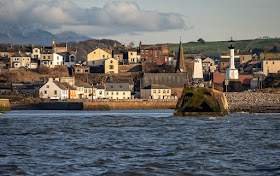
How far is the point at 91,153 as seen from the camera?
28703 mm

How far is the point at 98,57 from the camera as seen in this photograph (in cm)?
15712

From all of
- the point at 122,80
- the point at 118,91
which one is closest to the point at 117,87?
the point at 118,91

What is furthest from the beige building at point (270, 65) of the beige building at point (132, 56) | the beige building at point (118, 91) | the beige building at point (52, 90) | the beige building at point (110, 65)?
the beige building at point (52, 90)

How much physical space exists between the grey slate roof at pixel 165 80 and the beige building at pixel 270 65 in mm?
33982

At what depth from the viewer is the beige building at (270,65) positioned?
15125 centimetres

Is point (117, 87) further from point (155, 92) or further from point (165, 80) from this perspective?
point (165, 80)

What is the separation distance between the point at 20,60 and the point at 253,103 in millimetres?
91693

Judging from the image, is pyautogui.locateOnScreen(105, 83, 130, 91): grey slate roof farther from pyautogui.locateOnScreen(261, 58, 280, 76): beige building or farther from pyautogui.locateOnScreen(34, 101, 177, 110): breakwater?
pyautogui.locateOnScreen(261, 58, 280, 76): beige building

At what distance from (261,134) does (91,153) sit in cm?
1485

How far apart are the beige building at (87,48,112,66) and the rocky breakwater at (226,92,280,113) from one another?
264 ft

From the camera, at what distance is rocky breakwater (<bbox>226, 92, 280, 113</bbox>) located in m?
72.8

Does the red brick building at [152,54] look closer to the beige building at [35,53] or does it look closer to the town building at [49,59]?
the town building at [49,59]

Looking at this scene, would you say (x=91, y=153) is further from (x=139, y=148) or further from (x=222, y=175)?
(x=222, y=175)

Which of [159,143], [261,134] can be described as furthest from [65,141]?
[261,134]
